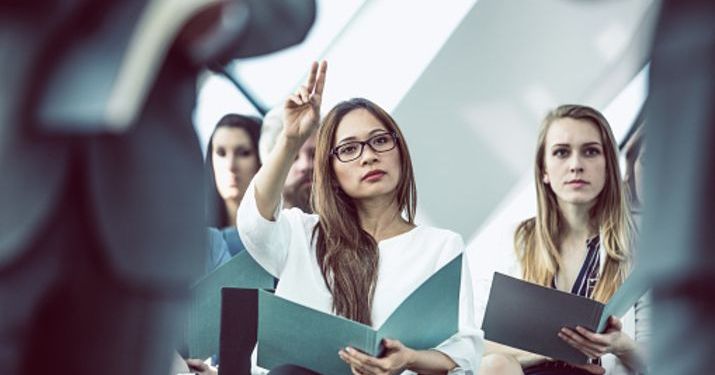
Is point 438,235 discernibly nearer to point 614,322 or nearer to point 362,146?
point 362,146

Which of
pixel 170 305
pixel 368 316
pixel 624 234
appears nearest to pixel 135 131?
pixel 170 305

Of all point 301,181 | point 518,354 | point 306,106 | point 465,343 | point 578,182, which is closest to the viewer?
point 306,106

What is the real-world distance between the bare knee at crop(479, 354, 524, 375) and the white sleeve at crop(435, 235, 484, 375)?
0.30 metres

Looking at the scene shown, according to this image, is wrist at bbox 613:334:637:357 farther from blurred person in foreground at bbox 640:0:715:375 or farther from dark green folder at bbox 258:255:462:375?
blurred person in foreground at bbox 640:0:715:375

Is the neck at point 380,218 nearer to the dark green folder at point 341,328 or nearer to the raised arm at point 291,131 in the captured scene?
the raised arm at point 291,131

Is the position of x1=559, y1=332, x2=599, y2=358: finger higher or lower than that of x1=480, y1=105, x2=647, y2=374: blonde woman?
lower

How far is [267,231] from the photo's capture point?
2666mm

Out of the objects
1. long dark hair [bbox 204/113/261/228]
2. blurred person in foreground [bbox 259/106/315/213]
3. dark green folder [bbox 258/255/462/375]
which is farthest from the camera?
long dark hair [bbox 204/113/261/228]

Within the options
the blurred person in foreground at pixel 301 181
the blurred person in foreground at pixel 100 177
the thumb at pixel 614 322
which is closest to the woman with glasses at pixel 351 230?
the thumb at pixel 614 322

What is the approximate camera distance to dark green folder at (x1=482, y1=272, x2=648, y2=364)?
8.64ft

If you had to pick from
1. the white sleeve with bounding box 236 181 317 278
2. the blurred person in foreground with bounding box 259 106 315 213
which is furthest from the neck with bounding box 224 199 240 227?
the white sleeve with bounding box 236 181 317 278

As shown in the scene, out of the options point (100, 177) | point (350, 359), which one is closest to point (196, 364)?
point (350, 359)

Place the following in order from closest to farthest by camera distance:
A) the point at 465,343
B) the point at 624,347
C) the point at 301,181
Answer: the point at 465,343, the point at 624,347, the point at 301,181

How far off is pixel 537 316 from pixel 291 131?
0.69 meters
